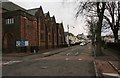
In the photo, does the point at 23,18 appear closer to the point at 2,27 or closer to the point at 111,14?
the point at 2,27

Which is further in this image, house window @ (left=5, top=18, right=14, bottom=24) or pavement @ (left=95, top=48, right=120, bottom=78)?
house window @ (left=5, top=18, right=14, bottom=24)

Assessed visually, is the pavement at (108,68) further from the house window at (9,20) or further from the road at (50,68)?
the house window at (9,20)

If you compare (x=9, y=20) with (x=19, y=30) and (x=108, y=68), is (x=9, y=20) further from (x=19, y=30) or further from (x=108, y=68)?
(x=108, y=68)

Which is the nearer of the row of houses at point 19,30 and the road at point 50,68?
the road at point 50,68

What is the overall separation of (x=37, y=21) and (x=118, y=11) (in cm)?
2349

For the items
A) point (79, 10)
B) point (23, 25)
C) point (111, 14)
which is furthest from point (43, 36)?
point (79, 10)

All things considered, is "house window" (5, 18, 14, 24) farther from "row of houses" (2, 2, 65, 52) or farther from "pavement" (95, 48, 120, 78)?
"pavement" (95, 48, 120, 78)

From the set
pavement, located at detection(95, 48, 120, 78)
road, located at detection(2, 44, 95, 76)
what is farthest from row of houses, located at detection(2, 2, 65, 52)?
pavement, located at detection(95, 48, 120, 78)

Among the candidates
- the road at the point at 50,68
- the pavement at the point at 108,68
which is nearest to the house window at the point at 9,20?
the road at the point at 50,68

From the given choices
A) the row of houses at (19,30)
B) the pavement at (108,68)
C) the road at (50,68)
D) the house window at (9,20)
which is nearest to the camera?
the pavement at (108,68)

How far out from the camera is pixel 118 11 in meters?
37.1

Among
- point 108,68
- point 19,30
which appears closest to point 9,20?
point 19,30

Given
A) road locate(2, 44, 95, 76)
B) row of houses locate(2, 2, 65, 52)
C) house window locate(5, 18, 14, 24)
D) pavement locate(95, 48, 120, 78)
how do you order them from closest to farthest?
pavement locate(95, 48, 120, 78)
road locate(2, 44, 95, 76)
row of houses locate(2, 2, 65, 52)
house window locate(5, 18, 14, 24)

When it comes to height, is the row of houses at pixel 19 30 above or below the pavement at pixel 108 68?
above
